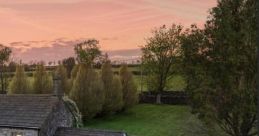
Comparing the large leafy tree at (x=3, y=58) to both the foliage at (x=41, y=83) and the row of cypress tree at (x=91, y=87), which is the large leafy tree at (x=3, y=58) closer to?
the row of cypress tree at (x=91, y=87)

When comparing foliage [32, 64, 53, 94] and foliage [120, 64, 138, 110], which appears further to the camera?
foliage [120, 64, 138, 110]

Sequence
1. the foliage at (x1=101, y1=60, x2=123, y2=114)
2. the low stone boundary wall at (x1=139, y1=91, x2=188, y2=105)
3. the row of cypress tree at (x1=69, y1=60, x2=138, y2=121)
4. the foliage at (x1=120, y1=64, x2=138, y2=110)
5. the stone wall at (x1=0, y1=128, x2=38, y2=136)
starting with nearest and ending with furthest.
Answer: the stone wall at (x1=0, y1=128, x2=38, y2=136) → the row of cypress tree at (x1=69, y1=60, x2=138, y2=121) → the foliage at (x1=101, y1=60, x2=123, y2=114) → the foliage at (x1=120, y1=64, x2=138, y2=110) → the low stone boundary wall at (x1=139, y1=91, x2=188, y2=105)

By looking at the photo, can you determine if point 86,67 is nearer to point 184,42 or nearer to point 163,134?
point 163,134

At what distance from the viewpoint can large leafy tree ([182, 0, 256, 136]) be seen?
902 inches

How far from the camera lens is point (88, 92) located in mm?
51000

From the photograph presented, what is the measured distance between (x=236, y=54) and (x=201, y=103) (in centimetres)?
385

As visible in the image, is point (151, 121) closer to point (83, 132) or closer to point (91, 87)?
point (91, 87)

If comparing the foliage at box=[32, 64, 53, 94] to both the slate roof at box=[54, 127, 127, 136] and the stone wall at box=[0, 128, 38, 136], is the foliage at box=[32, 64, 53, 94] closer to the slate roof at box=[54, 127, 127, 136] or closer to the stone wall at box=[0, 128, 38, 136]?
the stone wall at box=[0, 128, 38, 136]

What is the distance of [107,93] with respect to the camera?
54.4 m

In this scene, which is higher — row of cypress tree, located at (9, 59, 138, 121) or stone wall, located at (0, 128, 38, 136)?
row of cypress tree, located at (9, 59, 138, 121)

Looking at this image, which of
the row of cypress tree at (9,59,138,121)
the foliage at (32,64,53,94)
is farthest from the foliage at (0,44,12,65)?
the foliage at (32,64,53,94)

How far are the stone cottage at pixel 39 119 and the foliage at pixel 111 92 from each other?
60.3ft

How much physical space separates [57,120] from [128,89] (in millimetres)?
24792

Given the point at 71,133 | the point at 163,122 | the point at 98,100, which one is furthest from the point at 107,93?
the point at 71,133
